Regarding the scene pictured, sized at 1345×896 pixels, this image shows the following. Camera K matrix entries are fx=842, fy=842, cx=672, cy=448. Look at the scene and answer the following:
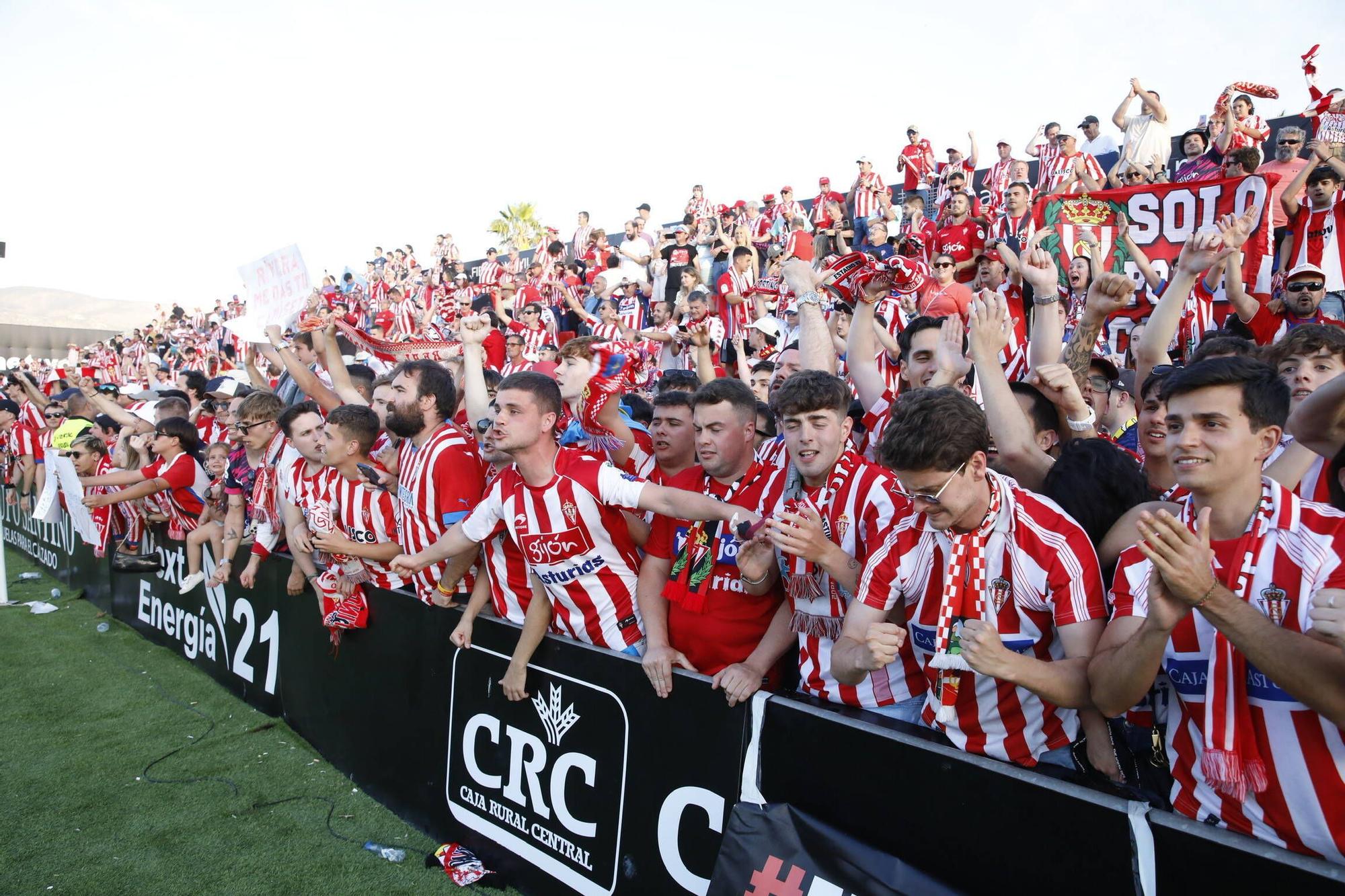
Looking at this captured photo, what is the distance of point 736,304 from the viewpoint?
10828mm

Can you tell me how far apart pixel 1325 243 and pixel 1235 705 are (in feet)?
19.2

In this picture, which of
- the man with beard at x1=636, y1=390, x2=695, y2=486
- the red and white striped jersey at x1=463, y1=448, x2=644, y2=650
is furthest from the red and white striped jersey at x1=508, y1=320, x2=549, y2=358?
the red and white striped jersey at x1=463, y1=448, x2=644, y2=650

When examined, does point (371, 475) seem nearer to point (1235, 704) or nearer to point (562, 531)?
point (562, 531)

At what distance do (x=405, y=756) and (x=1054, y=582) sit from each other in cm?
370

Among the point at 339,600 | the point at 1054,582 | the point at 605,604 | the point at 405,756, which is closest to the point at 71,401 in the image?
the point at 339,600

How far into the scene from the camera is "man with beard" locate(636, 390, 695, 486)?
4.31m

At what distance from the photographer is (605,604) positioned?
3938 mm

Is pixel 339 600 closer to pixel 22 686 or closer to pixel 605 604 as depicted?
pixel 605 604

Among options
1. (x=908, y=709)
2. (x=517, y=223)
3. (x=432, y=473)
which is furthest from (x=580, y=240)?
(x=517, y=223)

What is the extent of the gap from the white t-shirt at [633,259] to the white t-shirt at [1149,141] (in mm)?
8125

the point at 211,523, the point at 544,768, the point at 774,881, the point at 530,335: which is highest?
the point at 530,335

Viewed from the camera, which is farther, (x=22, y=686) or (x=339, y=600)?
(x=22, y=686)

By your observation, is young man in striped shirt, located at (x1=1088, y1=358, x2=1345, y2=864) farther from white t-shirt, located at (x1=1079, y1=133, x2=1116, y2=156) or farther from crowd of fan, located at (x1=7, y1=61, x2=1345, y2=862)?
white t-shirt, located at (x1=1079, y1=133, x2=1116, y2=156)

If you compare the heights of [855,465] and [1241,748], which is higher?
[855,465]
